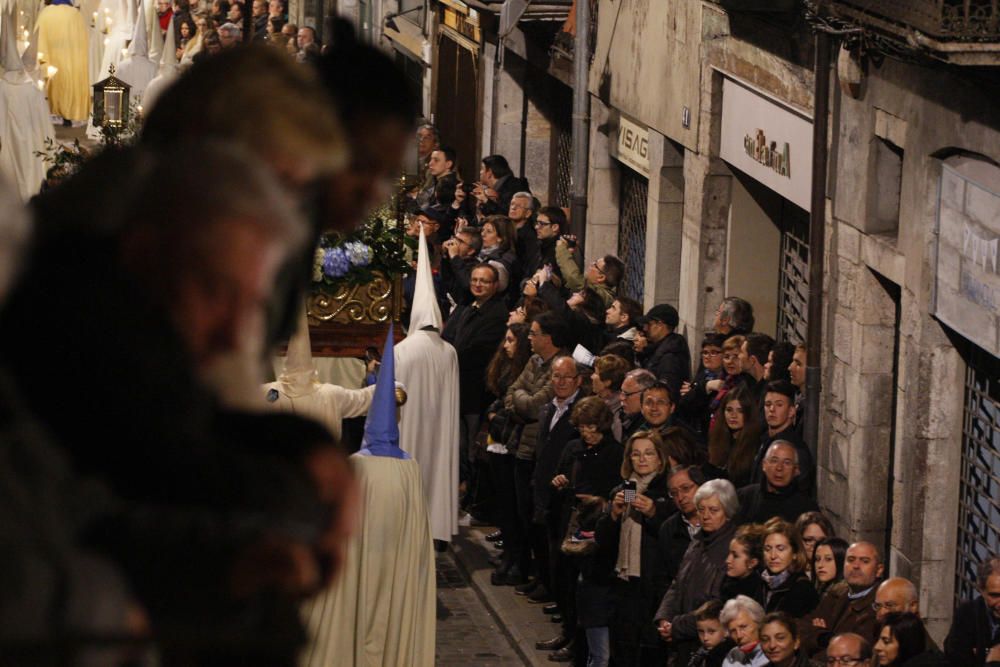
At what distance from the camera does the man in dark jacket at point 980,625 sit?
8.56 meters

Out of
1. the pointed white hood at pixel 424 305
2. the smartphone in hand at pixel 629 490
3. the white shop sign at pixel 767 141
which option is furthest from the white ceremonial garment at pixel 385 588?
the white shop sign at pixel 767 141

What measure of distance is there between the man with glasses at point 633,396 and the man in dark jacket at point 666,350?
1.18 m

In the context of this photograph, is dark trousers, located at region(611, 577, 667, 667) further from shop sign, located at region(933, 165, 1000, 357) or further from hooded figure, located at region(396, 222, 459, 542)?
hooded figure, located at region(396, 222, 459, 542)

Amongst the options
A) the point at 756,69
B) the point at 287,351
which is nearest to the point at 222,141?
the point at 287,351

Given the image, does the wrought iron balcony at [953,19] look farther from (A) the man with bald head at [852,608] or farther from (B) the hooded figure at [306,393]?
(B) the hooded figure at [306,393]

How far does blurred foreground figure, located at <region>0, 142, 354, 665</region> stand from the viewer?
5.93 feet

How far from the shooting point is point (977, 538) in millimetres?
11930

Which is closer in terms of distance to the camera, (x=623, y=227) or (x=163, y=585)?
(x=163, y=585)

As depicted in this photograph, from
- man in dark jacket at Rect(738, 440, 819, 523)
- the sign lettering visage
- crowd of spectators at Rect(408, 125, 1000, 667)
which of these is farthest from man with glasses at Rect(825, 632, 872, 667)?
the sign lettering visage

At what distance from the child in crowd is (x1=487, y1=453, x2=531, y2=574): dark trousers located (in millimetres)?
5248

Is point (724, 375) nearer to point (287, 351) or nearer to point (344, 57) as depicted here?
point (287, 351)

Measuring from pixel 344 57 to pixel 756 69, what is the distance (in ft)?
46.8

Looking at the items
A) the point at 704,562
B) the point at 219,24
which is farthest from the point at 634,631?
the point at 219,24

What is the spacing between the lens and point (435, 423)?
50.0 ft
